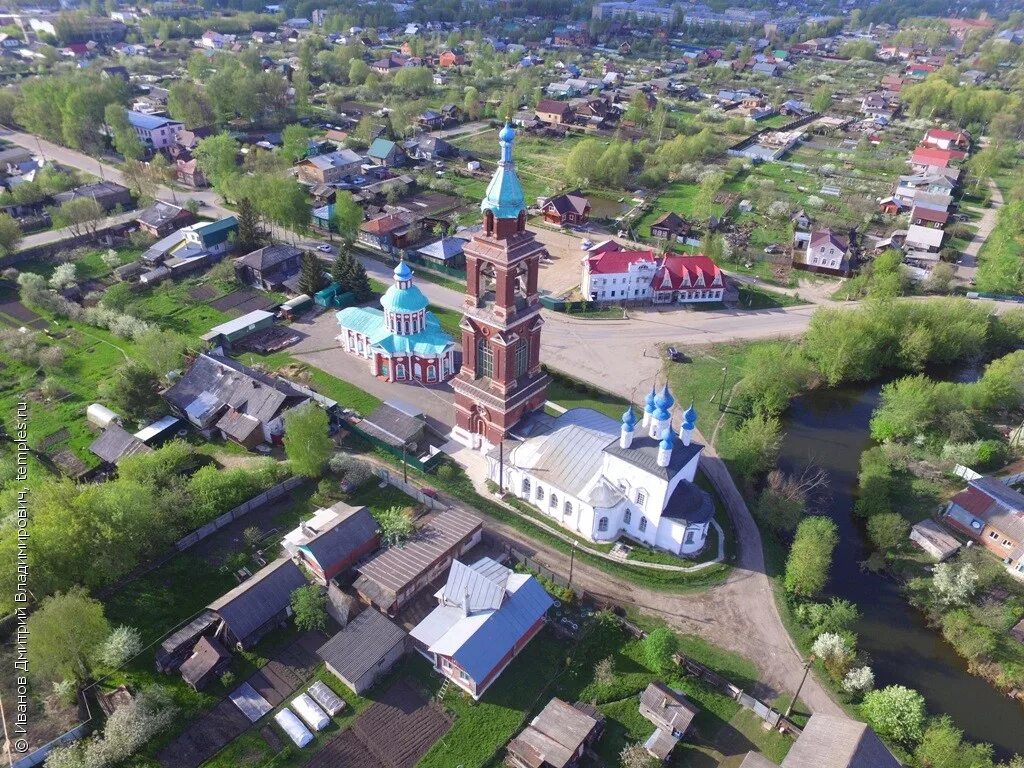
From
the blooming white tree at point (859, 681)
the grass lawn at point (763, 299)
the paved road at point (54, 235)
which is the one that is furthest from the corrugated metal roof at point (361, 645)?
the paved road at point (54, 235)

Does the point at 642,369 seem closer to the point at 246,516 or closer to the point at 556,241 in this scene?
the point at 556,241

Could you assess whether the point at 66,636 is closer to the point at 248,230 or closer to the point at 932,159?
the point at 248,230

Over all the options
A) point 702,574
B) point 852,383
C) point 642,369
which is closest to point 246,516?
point 702,574

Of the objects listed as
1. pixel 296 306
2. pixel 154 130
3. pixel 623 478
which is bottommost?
pixel 296 306

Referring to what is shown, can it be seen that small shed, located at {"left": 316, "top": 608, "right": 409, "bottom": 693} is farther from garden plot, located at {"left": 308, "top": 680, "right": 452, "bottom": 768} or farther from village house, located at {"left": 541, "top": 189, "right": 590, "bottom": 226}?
village house, located at {"left": 541, "top": 189, "right": 590, "bottom": 226}

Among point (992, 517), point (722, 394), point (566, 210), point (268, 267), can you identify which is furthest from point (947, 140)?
point (268, 267)
